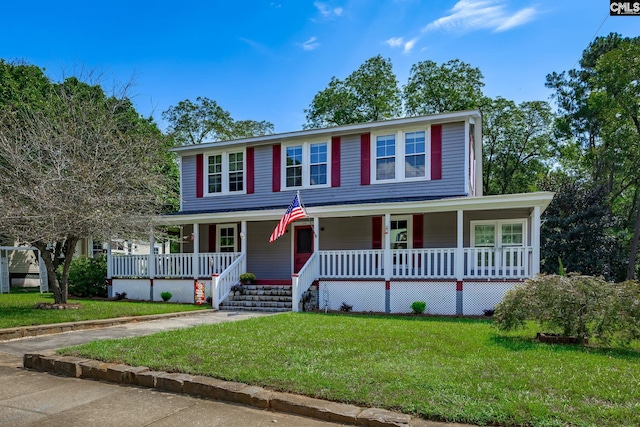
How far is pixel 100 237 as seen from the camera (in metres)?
11.4

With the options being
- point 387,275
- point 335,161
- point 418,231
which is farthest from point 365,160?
point 387,275

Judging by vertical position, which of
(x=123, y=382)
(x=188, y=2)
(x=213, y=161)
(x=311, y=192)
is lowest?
(x=123, y=382)

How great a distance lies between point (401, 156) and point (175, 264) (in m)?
8.69

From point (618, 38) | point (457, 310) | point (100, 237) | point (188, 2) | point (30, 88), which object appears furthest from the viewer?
point (618, 38)

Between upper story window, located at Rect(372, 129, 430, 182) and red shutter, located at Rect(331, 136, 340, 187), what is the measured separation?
1.31 meters

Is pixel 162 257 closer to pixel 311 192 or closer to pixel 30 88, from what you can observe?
pixel 311 192

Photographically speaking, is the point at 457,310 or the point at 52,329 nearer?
the point at 52,329

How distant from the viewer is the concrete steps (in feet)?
43.4

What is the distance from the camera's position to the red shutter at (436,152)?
47.3 ft

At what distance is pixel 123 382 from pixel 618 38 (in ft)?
107

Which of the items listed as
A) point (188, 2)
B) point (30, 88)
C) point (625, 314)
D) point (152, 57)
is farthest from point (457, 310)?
point (30, 88)

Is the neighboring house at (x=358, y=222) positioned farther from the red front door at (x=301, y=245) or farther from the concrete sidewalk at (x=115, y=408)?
the concrete sidewalk at (x=115, y=408)

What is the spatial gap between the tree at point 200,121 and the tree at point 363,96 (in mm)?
8151

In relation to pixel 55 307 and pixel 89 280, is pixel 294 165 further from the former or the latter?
pixel 89 280
